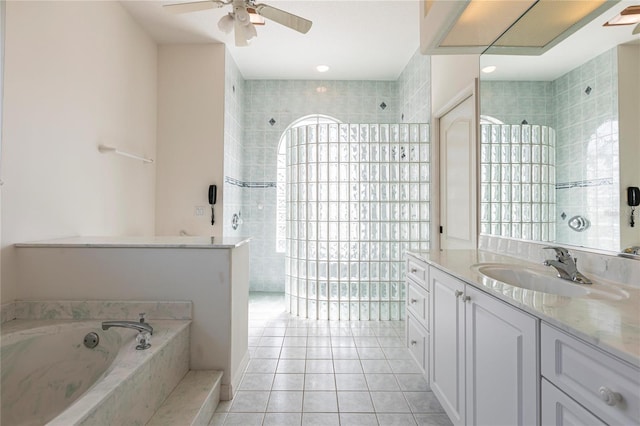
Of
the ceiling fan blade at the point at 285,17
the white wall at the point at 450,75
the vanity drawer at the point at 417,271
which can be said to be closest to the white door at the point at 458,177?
the white wall at the point at 450,75

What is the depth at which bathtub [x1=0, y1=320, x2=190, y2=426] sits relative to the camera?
1.25 m

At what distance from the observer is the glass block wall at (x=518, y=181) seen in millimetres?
1564

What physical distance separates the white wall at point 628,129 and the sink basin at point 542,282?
23 centimetres

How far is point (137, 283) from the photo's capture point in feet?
5.87

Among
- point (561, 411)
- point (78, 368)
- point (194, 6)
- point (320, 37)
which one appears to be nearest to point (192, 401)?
point (78, 368)

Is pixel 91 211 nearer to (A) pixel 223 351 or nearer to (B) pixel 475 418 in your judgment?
(A) pixel 223 351

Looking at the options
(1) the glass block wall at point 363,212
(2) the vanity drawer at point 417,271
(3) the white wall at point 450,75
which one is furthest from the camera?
(1) the glass block wall at point 363,212

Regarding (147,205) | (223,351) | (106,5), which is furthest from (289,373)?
(106,5)

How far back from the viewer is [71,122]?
2.09 metres

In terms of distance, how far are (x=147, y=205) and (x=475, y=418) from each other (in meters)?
3.18

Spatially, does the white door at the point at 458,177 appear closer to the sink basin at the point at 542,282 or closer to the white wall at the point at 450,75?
the white wall at the point at 450,75

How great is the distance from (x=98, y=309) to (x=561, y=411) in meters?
2.11

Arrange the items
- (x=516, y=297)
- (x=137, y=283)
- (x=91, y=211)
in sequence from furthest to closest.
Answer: (x=91, y=211) → (x=137, y=283) → (x=516, y=297)

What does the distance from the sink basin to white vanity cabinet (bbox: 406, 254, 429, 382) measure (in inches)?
14.1
